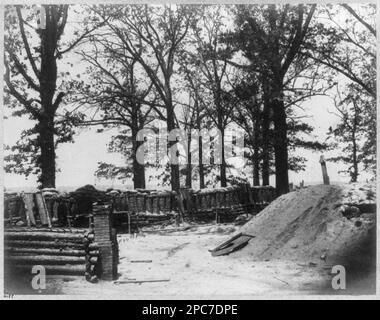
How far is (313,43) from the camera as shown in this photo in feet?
55.1

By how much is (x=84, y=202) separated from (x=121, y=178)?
66.4 ft

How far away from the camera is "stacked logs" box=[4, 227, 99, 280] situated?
9742mm

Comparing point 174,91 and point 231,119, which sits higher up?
point 174,91

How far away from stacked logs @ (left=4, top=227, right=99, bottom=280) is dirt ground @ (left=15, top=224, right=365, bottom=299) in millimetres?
308

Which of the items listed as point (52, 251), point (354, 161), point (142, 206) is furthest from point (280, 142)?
point (354, 161)

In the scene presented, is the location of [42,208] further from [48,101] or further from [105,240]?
[105,240]

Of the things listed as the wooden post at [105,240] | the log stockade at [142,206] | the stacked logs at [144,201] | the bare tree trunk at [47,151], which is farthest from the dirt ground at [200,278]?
the stacked logs at [144,201]

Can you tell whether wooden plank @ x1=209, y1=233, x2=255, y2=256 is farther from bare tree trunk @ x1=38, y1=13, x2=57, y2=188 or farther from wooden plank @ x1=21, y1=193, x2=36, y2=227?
bare tree trunk @ x1=38, y1=13, x2=57, y2=188

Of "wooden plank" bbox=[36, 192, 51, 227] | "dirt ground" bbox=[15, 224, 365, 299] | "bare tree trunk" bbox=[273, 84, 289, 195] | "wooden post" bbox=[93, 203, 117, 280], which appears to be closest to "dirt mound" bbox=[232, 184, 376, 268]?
"dirt ground" bbox=[15, 224, 365, 299]

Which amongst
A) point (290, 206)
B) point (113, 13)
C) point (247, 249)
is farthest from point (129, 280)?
point (113, 13)

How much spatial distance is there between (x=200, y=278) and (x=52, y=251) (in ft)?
11.2

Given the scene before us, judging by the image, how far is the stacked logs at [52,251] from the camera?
9742 millimetres

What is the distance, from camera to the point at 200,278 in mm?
9898
